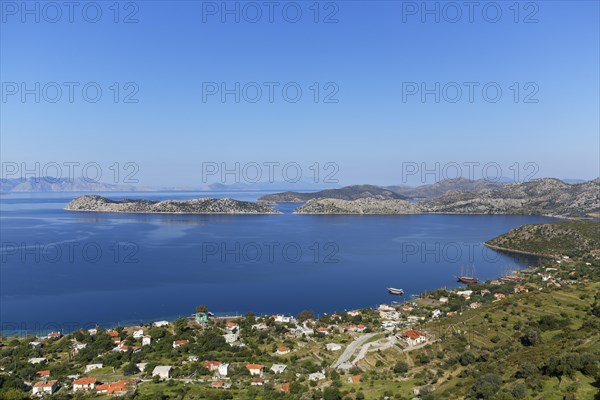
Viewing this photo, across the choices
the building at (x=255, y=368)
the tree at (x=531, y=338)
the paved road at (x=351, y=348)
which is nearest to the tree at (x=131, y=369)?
the building at (x=255, y=368)

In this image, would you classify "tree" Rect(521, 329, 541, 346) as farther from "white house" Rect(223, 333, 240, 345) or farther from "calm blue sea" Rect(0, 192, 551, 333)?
"calm blue sea" Rect(0, 192, 551, 333)

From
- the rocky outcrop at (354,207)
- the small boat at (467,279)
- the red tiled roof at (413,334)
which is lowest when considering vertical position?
the small boat at (467,279)

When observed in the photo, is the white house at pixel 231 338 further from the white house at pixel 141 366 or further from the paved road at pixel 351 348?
the paved road at pixel 351 348

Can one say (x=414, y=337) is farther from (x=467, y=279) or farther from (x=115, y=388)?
(x=467, y=279)

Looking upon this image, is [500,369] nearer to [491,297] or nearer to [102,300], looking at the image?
[491,297]

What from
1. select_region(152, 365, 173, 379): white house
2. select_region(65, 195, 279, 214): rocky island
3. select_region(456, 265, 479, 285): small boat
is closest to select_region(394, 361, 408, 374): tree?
select_region(152, 365, 173, 379): white house
